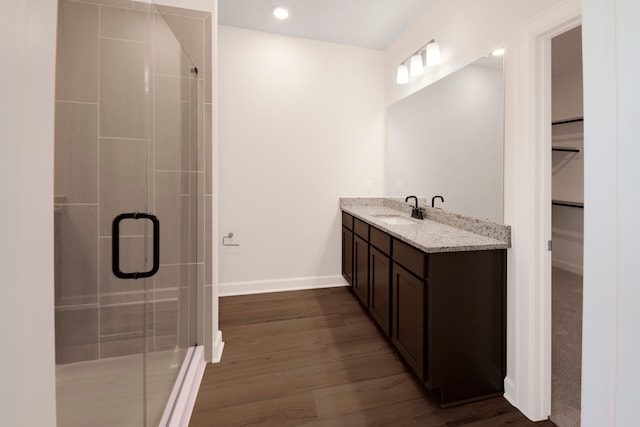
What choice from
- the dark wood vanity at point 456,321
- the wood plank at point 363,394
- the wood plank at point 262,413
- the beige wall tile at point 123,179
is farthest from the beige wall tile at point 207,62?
the wood plank at point 363,394

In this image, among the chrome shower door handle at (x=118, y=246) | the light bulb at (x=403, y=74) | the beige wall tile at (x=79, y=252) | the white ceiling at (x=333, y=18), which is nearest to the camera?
the chrome shower door handle at (x=118, y=246)

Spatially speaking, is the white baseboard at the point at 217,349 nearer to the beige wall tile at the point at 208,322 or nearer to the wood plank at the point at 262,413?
the beige wall tile at the point at 208,322

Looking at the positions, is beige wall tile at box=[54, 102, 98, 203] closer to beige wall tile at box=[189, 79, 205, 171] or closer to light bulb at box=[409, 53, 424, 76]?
beige wall tile at box=[189, 79, 205, 171]

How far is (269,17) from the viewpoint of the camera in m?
2.62

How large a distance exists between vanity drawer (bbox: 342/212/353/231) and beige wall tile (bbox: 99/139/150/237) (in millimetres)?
1922

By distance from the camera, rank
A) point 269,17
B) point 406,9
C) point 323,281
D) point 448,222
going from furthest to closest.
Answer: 1. point 323,281
2. point 269,17
3. point 406,9
4. point 448,222

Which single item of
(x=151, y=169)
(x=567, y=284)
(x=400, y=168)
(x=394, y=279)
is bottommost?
(x=567, y=284)

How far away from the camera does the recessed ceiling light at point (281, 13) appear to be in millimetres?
2480

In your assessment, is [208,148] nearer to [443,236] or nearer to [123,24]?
[123,24]

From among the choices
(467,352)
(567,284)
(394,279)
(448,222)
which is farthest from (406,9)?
(567,284)

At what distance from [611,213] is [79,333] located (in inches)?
80.1

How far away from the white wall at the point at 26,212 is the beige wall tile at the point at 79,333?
4.16 feet

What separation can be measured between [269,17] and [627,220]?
3048mm

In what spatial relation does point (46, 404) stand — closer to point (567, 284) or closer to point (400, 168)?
point (400, 168)
